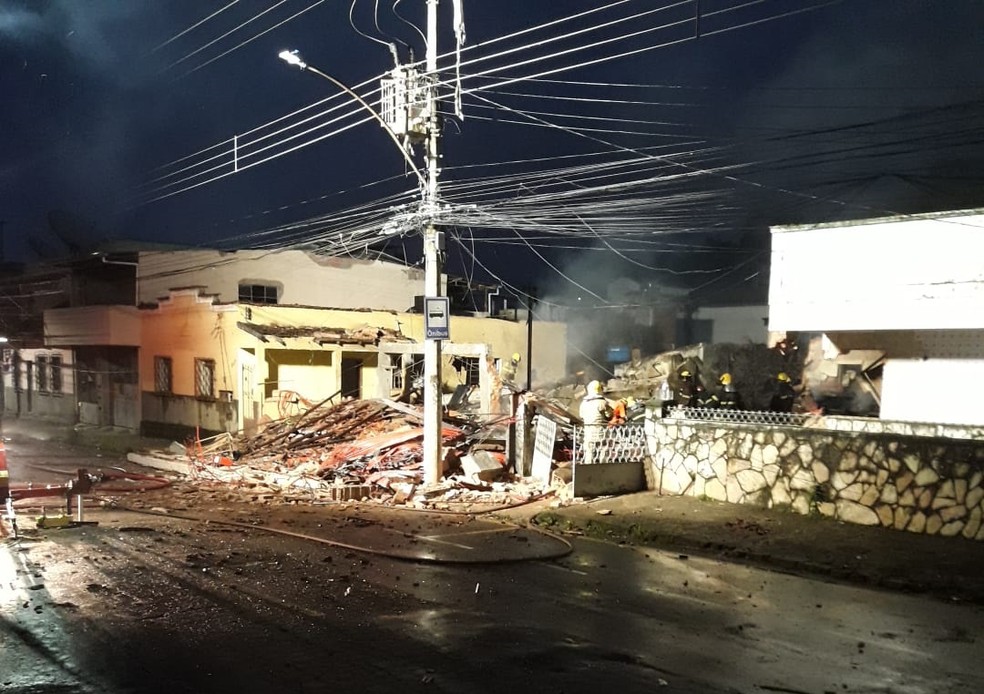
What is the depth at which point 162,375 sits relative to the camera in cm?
2608

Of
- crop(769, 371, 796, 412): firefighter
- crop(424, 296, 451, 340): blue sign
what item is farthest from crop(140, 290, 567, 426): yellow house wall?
crop(769, 371, 796, 412): firefighter

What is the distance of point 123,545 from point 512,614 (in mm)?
5588

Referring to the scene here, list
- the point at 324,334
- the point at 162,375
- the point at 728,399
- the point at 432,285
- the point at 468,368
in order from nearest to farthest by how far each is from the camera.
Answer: the point at 432,285 < the point at 728,399 < the point at 324,334 < the point at 162,375 < the point at 468,368

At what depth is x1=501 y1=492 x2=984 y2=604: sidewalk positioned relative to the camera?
27.0 ft

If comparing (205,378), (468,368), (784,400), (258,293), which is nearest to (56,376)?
(258,293)

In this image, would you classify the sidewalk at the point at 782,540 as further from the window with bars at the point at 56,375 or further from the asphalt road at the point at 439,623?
the window with bars at the point at 56,375

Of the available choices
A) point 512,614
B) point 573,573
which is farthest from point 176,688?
point 573,573

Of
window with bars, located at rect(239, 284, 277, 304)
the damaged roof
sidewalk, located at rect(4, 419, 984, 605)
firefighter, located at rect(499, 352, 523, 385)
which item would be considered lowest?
sidewalk, located at rect(4, 419, 984, 605)

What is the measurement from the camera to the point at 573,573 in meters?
8.41

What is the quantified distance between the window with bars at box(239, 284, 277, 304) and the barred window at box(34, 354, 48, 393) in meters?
11.1

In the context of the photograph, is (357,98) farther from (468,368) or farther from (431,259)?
(468,368)

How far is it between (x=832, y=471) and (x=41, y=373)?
34.1 m

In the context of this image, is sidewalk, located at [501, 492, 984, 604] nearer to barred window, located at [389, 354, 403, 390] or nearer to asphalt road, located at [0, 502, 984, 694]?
asphalt road, located at [0, 502, 984, 694]

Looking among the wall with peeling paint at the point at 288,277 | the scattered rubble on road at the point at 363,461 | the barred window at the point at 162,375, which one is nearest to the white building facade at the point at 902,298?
the scattered rubble on road at the point at 363,461
